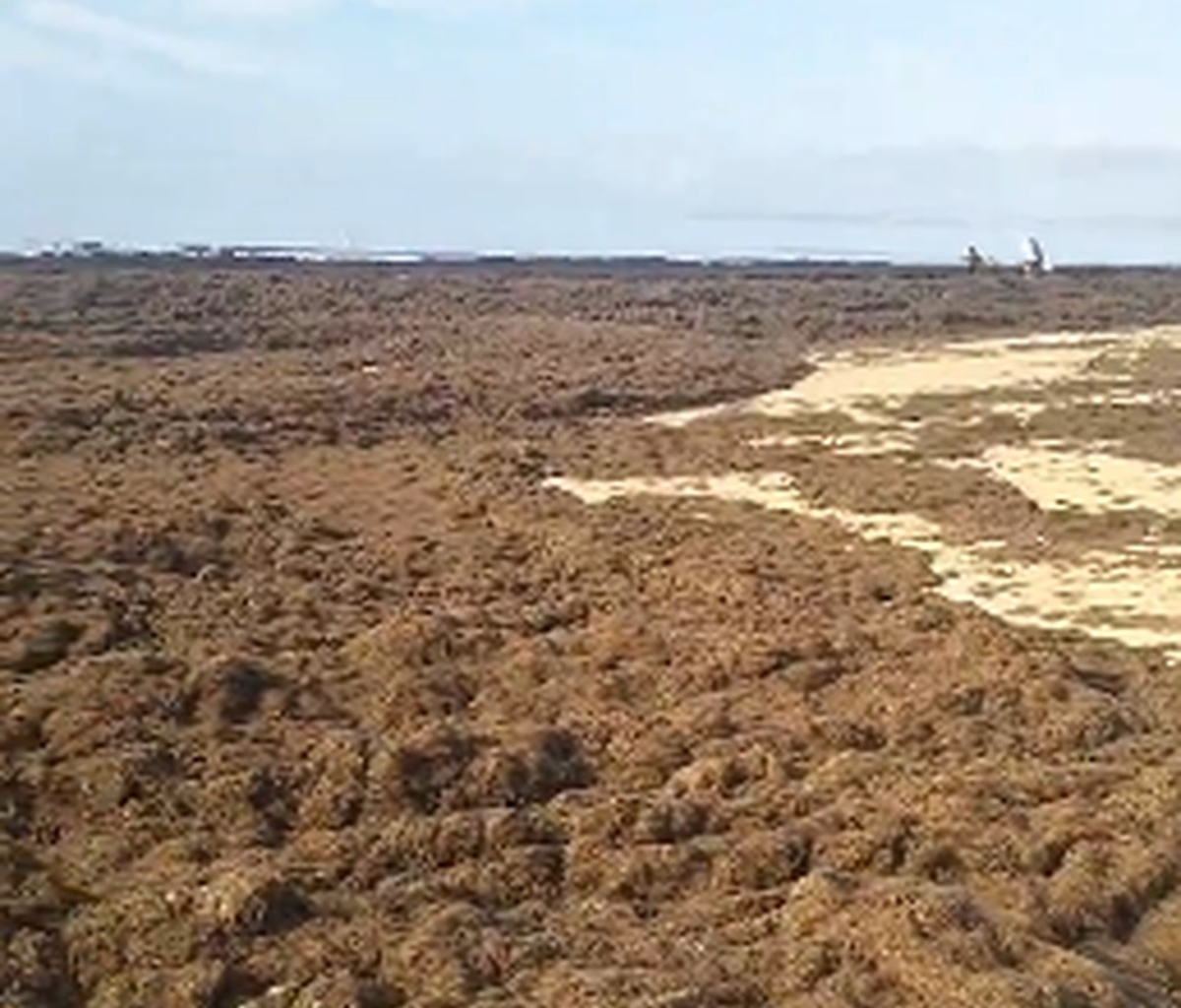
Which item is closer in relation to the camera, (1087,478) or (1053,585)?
(1053,585)

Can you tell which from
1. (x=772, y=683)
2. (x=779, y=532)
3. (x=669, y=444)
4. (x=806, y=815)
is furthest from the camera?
(x=669, y=444)

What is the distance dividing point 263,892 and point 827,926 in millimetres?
3309

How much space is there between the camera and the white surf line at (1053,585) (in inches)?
699

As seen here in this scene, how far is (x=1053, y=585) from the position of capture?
19.8 metres

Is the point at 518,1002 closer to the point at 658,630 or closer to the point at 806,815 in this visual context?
the point at 806,815

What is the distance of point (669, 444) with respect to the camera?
33.6 m

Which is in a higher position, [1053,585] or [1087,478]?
[1053,585]

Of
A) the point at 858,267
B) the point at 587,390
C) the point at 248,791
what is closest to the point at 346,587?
the point at 248,791

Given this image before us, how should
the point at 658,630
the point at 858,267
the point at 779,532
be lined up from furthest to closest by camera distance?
the point at 858,267, the point at 779,532, the point at 658,630

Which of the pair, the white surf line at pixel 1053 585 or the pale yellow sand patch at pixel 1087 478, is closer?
the white surf line at pixel 1053 585

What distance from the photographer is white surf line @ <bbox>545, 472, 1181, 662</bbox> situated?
1777 cm

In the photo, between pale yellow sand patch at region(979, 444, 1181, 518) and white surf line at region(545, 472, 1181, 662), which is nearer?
white surf line at region(545, 472, 1181, 662)

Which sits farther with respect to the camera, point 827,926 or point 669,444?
point 669,444

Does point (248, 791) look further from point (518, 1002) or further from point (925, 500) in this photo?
point (925, 500)
